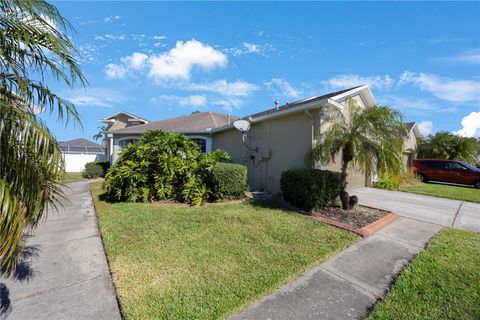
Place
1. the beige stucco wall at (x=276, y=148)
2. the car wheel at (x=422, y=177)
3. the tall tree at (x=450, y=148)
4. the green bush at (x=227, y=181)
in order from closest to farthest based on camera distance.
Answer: the green bush at (x=227, y=181), the beige stucco wall at (x=276, y=148), the car wheel at (x=422, y=177), the tall tree at (x=450, y=148)

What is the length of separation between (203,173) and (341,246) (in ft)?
17.5

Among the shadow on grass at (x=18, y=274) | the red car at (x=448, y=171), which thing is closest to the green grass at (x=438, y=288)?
the shadow on grass at (x=18, y=274)

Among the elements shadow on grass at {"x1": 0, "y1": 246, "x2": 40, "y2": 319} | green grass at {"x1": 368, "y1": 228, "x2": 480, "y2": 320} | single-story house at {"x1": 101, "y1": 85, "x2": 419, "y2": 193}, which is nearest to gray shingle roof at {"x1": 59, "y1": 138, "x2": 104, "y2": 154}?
single-story house at {"x1": 101, "y1": 85, "x2": 419, "y2": 193}

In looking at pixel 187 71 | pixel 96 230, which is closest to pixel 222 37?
pixel 187 71

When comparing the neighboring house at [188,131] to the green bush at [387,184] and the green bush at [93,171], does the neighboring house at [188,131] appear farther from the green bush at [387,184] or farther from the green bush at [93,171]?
the green bush at [387,184]

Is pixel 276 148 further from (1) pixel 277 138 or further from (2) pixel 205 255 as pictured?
(2) pixel 205 255

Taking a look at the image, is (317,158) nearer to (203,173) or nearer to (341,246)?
(341,246)

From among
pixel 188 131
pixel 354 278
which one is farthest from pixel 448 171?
pixel 188 131

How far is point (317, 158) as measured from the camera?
6.79 m

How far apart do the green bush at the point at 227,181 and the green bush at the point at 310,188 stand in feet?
5.14

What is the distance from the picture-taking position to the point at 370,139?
245 inches

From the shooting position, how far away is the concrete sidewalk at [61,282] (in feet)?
8.79

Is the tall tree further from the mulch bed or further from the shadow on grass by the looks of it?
the shadow on grass

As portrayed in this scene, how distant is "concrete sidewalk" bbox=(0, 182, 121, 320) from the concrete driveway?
7.64 meters
